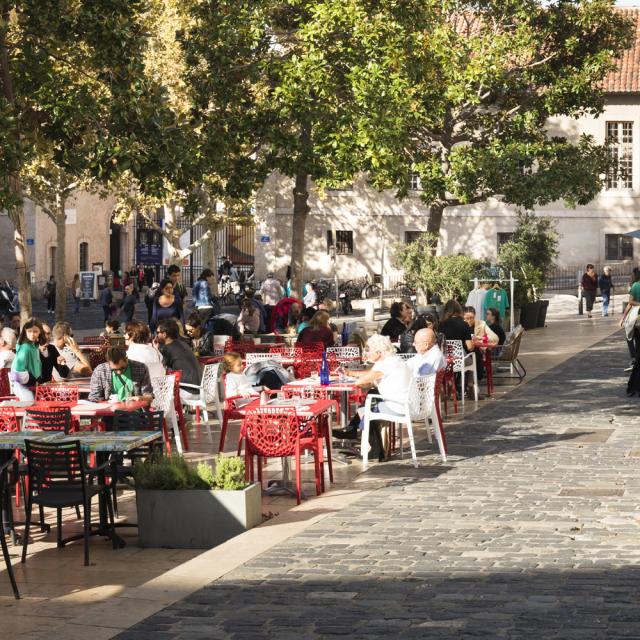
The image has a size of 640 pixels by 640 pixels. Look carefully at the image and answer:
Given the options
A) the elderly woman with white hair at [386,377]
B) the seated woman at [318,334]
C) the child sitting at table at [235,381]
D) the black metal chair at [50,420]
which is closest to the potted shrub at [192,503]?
the black metal chair at [50,420]

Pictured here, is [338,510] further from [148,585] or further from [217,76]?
[217,76]

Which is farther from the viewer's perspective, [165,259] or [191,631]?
[165,259]

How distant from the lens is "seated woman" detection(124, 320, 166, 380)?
1398 cm

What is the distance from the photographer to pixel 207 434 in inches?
624

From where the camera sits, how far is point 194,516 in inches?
403

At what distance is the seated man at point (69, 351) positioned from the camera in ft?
53.4

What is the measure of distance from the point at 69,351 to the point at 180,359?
2049 millimetres

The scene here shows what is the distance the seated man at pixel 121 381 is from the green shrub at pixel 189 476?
2545mm

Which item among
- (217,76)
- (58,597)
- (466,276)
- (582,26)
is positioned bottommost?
(58,597)

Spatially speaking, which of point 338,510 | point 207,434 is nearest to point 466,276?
point 207,434

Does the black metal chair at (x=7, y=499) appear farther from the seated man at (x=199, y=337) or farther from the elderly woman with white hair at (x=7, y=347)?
the seated man at (x=199, y=337)

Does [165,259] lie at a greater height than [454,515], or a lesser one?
greater

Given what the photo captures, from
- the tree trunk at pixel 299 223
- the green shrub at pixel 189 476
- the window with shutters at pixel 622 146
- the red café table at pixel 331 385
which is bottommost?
the green shrub at pixel 189 476

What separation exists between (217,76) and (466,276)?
11836 mm
